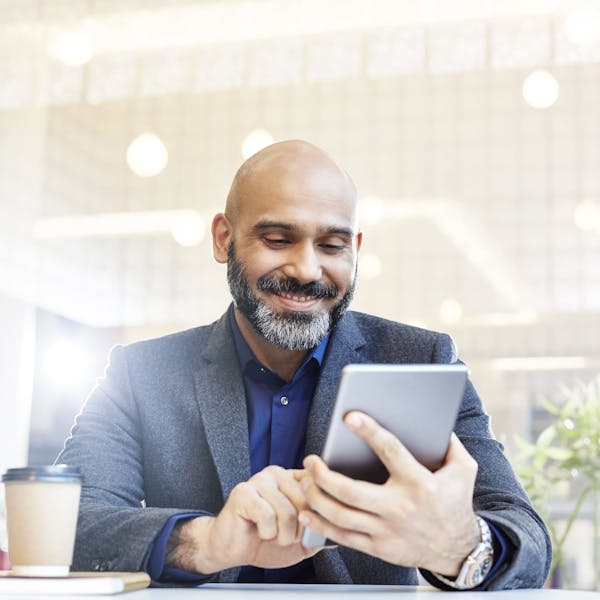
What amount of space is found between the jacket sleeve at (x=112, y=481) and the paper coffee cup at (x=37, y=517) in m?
0.20

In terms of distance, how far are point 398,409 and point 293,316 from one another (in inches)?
24.2

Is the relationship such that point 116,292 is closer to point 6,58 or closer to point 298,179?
point 6,58

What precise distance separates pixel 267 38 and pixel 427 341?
3075 mm

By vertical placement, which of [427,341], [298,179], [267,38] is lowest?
[427,341]

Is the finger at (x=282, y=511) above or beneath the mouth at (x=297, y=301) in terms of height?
beneath

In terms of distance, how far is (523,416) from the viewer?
12.5 feet

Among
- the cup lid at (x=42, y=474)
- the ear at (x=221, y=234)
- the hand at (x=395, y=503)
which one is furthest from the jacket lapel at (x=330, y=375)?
the cup lid at (x=42, y=474)

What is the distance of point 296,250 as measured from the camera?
1.45m

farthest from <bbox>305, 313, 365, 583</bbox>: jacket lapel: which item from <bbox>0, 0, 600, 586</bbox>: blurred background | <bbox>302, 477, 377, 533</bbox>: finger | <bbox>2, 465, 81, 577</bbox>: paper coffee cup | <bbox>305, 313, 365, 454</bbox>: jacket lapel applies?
<bbox>0, 0, 600, 586</bbox>: blurred background

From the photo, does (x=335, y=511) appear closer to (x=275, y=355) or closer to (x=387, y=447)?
(x=387, y=447)

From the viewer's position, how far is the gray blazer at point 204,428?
1335mm

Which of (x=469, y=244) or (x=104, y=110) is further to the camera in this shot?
(x=104, y=110)

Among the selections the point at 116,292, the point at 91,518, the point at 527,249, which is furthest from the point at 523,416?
the point at 91,518

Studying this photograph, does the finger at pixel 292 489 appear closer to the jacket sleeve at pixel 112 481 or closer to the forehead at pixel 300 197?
the jacket sleeve at pixel 112 481
